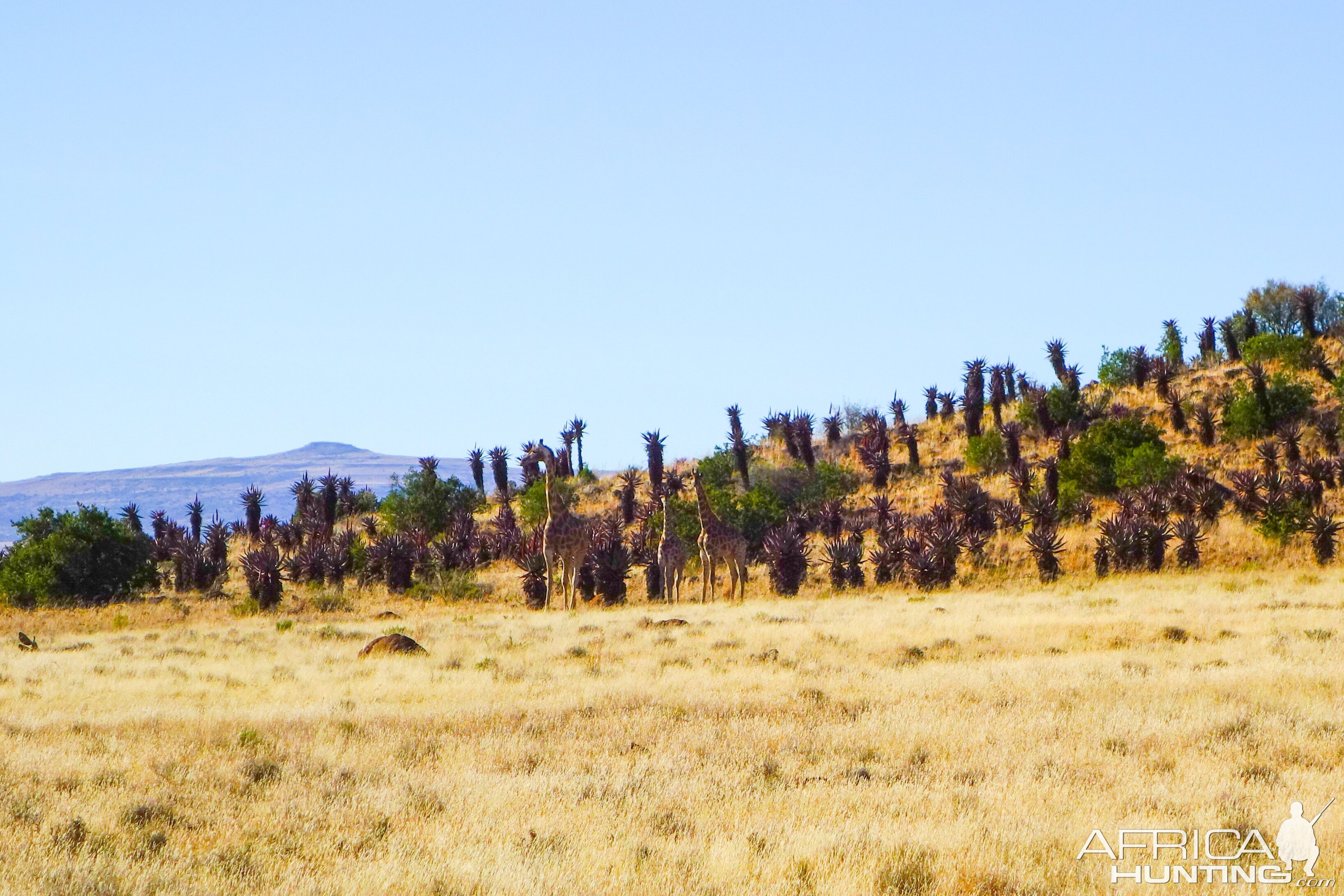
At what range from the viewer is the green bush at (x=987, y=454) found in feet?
162

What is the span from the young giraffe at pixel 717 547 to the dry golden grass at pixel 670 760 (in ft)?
39.2

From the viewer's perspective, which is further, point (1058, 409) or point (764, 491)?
point (1058, 409)

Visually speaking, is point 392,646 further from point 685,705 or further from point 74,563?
point 74,563

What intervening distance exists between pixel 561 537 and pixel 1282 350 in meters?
40.4

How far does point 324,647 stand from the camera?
19453 mm

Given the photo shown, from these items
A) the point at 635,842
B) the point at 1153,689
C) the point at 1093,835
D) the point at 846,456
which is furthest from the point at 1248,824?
the point at 846,456

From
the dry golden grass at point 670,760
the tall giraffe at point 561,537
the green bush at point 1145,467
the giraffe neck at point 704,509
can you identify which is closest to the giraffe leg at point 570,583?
the tall giraffe at point 561,537

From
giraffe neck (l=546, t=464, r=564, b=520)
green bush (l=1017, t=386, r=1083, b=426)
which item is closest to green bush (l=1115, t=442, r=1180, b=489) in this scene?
green bush (l=1017, t=386, r=1083, b=426)

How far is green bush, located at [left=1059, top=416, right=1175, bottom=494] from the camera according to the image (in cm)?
4156

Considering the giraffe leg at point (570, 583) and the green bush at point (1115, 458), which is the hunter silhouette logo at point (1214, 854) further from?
the green bush at point (1115, 458)

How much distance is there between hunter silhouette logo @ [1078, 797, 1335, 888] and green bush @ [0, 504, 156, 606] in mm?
32734

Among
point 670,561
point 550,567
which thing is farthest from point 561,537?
point 670,561

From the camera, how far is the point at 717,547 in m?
30.7

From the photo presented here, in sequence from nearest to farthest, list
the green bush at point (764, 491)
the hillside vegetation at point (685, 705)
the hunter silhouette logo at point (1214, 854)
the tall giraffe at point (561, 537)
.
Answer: the hunter silhouette logo at point (1214, 854), the hillside vegetation at point (685, 705), the tall giraffe at point (561, 537), the green bush at point (764, 491)
